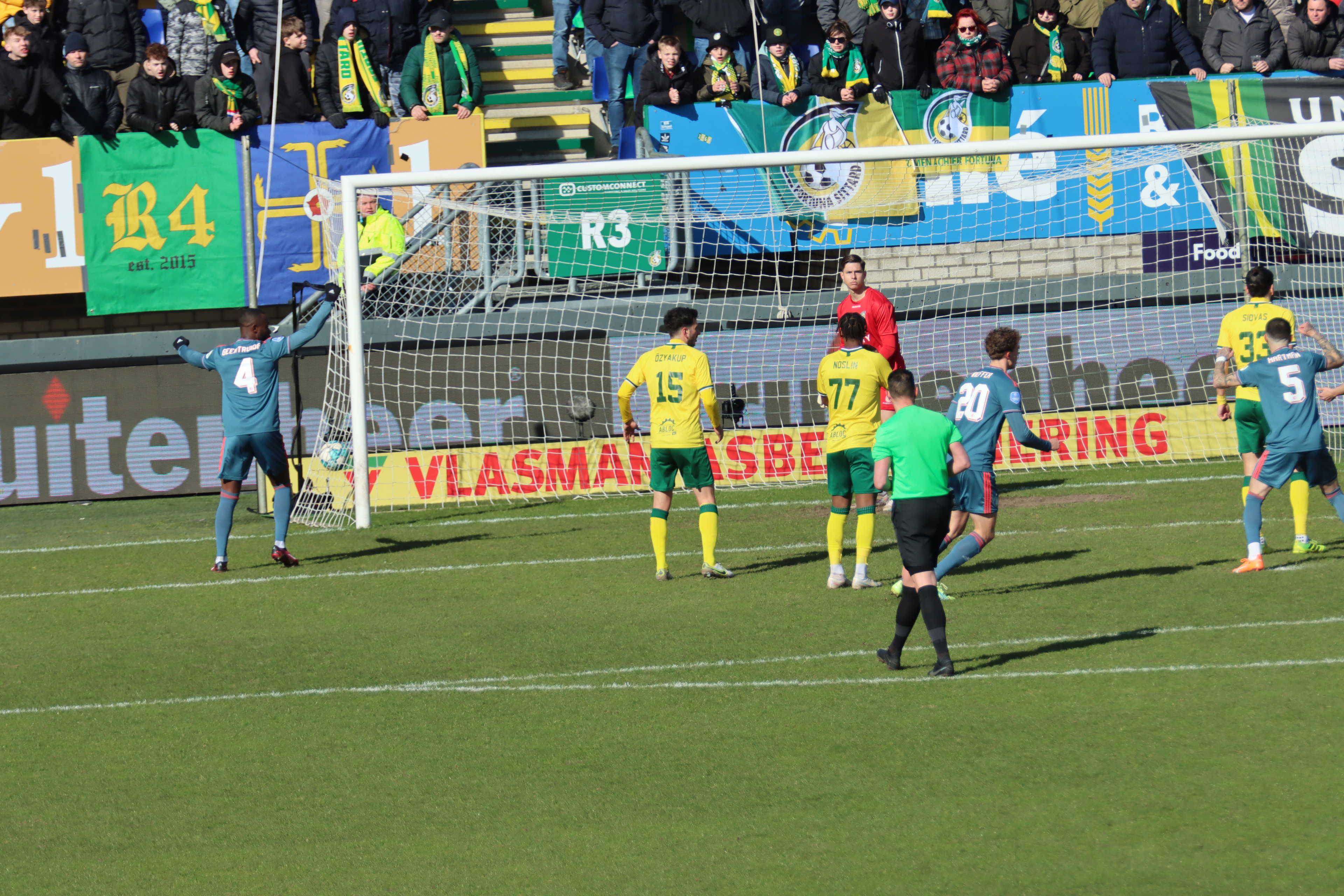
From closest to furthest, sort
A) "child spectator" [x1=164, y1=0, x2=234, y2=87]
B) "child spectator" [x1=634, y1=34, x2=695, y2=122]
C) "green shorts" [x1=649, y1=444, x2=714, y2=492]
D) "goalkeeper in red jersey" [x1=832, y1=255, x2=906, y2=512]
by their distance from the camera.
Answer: "green shorts" [x1=649, y1=444, x2=714, y2=492] < "goalkeeper in red jersey" [x1=832, y1=255, x2=906, y2=512] < "child spectator" [x1=634, y1=34, x2=695, y2=122] < "child spectator" [x1=164, y1=0, x2=234, y2=87]

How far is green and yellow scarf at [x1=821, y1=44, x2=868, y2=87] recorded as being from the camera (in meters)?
18.1

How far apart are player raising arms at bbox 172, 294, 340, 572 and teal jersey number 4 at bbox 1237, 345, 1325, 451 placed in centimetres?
738

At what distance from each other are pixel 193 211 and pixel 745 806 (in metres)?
13.9

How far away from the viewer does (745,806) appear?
232 inches

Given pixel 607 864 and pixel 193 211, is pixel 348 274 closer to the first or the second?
pixel 193 211

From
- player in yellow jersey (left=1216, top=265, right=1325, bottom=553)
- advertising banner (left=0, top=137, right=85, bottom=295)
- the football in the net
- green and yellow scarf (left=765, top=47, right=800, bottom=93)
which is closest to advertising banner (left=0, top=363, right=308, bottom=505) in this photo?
the football in the net

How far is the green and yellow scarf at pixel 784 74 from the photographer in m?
18.5

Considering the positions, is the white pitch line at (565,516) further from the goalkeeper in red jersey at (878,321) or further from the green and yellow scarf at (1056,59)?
the green and yellow scarf at (1056,59)

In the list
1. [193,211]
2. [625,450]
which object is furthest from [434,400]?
[193,211]

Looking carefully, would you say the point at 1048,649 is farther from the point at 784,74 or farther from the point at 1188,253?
the point at 784,74

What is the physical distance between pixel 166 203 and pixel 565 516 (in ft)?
23.1

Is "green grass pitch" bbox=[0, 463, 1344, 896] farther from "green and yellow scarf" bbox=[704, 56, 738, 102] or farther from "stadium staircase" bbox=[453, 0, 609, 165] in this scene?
"stadium staircase" bbox=[453, 0, 609, 165]

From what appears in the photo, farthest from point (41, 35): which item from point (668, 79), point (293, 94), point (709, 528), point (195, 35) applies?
point (709, 528)

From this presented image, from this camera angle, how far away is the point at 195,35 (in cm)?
1886
